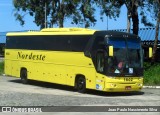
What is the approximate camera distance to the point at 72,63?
2367 centimetres

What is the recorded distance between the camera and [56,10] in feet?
162

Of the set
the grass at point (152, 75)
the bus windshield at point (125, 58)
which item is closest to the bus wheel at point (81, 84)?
the bus windshield at point (125, 58)

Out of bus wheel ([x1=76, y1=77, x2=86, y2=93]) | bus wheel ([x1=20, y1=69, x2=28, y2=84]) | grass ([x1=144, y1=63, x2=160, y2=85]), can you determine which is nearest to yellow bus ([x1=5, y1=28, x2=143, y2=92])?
bus wheel ([x1=76, y1=77, x2=86, y2=93])

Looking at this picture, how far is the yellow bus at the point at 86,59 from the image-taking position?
2169 cm

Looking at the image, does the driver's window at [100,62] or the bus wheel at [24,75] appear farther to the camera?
the bus wheel at [24,75]

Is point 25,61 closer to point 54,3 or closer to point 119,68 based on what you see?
point 119,68

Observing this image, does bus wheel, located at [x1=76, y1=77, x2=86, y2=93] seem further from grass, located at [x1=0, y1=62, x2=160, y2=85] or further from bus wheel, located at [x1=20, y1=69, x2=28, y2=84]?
grass, located at [x1=0, y1=62, x2=160, y2=85]

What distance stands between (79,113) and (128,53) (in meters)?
7.60

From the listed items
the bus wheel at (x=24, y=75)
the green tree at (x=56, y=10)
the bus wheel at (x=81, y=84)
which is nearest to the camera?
the bus wheel at (x=81, y=84)

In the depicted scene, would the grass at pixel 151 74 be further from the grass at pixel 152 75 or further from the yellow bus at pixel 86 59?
the yellow bus at pixel 86 59

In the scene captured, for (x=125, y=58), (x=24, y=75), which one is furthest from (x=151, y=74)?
(x=125, y=58)

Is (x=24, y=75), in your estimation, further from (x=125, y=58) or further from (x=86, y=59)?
(x=125, y=58)

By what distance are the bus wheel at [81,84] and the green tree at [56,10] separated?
12737 mm

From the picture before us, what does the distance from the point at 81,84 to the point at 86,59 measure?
1.28 meters
